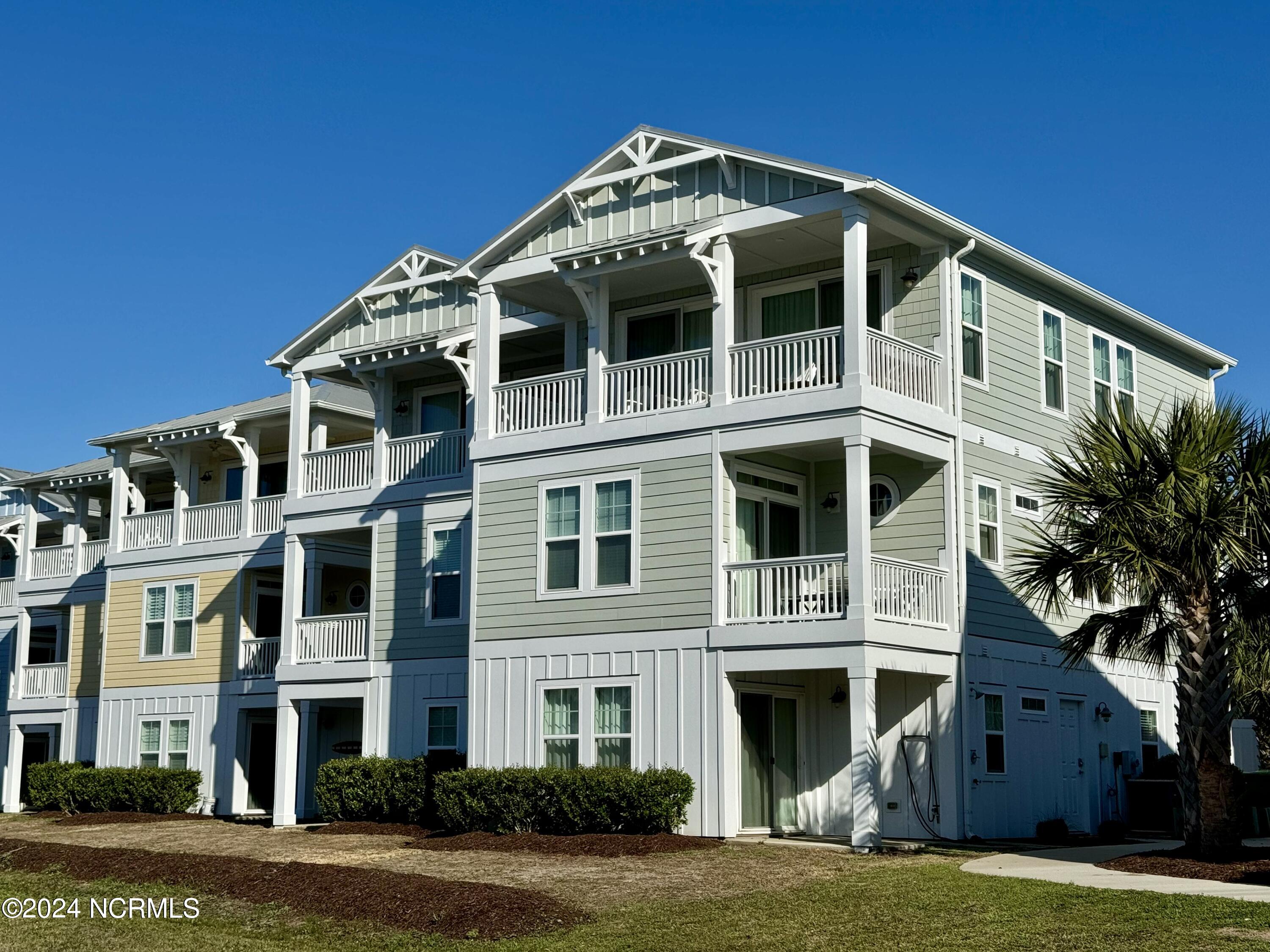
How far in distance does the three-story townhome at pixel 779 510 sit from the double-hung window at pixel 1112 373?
183 centimetres

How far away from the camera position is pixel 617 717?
23.3 m

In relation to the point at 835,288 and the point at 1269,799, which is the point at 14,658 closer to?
the point at 835,288

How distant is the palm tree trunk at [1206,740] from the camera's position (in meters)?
17.6

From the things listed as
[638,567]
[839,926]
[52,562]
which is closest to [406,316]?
[638,567]

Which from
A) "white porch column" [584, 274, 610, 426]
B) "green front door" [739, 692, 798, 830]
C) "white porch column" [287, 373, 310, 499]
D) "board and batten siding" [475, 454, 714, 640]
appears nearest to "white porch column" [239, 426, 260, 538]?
"white porch column" [287, 373, 310, 499]

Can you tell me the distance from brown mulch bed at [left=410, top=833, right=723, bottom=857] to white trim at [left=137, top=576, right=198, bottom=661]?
1434cm

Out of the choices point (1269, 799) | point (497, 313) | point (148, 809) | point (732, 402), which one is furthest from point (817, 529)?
point (148, 809)

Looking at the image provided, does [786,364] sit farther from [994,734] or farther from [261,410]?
[261,410]

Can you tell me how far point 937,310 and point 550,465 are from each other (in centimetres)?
655

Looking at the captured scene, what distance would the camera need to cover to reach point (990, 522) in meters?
24.5

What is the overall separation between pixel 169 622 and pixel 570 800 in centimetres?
1698

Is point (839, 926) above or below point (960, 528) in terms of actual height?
below

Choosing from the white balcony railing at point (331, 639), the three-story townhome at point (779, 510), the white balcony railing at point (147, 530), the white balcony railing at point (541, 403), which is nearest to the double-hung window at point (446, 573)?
the white balcony railing at point (331, 639)

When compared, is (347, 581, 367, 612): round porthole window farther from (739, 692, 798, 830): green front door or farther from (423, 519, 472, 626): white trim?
(739, 692, 798, 830): green front door
